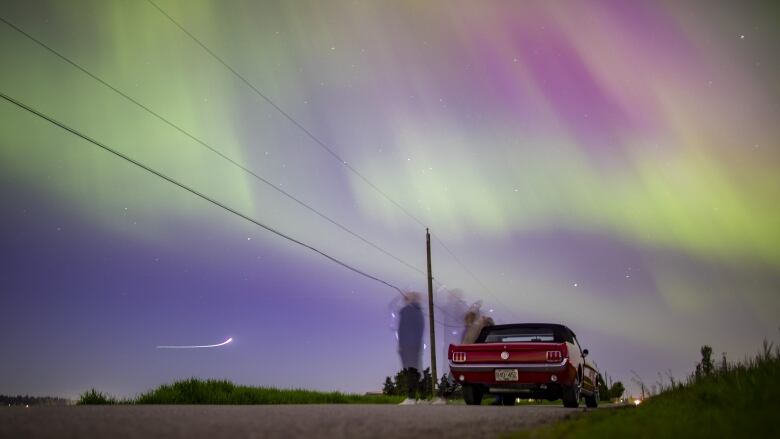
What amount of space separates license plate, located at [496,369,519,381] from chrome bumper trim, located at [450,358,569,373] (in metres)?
0.07

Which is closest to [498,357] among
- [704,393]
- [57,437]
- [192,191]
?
[704,393]

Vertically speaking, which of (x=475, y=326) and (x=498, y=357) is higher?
(x=475, y=326)

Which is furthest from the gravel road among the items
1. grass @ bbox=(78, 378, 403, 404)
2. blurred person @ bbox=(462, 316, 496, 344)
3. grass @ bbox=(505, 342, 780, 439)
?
blurred person @ bbox=(462, 316, 496, 344)

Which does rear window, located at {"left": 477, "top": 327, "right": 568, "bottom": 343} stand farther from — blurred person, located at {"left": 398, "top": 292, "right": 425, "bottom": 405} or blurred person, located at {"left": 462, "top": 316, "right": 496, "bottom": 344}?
blurred person, located at {"left": 398, "top": 292, "right": 425, "bottom": 405}

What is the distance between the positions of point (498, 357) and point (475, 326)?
4145cm

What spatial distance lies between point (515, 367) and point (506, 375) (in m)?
0.23

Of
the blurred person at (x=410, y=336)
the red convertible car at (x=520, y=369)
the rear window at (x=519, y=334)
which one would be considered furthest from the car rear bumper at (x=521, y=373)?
the blurred person at (x=410, y=336)

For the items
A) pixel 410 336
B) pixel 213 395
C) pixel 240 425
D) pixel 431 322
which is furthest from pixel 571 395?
pixel 410 336

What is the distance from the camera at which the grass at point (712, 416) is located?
414cm

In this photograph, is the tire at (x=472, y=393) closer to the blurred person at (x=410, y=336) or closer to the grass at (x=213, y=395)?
the grass at (x=213, y=395)

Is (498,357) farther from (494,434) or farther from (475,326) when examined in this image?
(475,326)

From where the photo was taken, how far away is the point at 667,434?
162 inches

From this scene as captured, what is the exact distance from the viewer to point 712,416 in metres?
5.02

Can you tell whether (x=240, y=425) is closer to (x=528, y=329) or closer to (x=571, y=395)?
(x=571, y=395)
